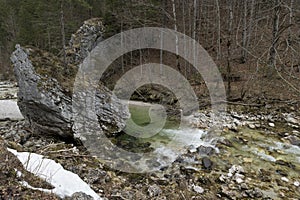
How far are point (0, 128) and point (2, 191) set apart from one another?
6706 mm

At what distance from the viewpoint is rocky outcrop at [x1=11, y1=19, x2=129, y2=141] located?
6.98 meters

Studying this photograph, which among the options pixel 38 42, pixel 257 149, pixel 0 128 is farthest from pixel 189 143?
pixel 38 42

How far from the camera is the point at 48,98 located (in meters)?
6.93

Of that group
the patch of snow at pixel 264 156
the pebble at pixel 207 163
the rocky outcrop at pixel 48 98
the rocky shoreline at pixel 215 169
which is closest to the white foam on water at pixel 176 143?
the rocky shoreline at pixel 215 169

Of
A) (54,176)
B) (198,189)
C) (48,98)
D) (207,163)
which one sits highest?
(48,98)

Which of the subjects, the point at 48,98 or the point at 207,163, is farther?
the point at 48,98

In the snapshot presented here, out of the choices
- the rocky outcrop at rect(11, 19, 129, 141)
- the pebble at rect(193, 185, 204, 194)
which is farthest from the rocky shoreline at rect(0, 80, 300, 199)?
the rocky outcrop at rect(11, 19, 129, 141)

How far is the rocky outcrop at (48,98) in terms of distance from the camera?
6984mm

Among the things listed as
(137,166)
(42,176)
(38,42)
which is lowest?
(137,166)

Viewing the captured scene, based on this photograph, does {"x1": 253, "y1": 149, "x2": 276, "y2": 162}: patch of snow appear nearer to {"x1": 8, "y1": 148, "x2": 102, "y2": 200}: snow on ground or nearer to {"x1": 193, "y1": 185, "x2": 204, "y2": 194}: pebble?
{"x1": 193, "y1": 185, "x2": 204, "y2": 194}: pebble

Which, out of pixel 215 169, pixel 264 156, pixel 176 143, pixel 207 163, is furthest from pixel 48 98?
pixel 264 156

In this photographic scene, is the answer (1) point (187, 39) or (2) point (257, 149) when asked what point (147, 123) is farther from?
(1) point (187, 39)

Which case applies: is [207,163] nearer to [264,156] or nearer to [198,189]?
[198,189]

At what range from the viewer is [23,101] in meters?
7.24
